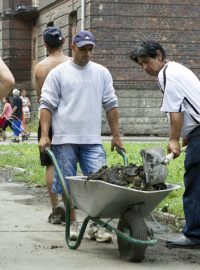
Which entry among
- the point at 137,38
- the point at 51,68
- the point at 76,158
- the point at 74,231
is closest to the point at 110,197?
the point at 74,231

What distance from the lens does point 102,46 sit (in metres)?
27.5

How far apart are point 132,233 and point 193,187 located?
1.04m

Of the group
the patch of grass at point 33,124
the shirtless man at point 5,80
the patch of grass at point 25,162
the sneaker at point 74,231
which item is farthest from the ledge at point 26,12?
the shirtless man at point 5,80

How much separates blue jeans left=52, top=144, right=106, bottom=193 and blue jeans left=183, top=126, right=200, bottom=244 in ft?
2.92

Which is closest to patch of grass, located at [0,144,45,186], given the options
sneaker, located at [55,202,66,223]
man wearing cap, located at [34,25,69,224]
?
man wearing cap, located at [34,25,69,224]

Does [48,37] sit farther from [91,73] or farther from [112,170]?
[112,170]

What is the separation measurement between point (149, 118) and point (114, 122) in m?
20.9

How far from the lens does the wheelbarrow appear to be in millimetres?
5926

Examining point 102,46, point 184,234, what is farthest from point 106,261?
point 102,46

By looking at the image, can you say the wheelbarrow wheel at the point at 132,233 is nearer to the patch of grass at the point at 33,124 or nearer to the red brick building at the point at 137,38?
the red brick building at the point at 137,38

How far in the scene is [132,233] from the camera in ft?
19.8

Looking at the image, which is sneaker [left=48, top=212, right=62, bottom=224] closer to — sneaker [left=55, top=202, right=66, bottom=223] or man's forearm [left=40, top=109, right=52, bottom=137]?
sneaker [left=55, top=202, right=66, bottom=223]

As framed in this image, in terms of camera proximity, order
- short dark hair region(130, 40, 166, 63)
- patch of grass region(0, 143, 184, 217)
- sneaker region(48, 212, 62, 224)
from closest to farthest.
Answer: short dark hair region(130, 40, 166, 63) → sneaker region(48, 212, 62, 224) → patch of grass region(0, 143, 184, 217)

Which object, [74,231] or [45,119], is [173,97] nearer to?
[45,119]
